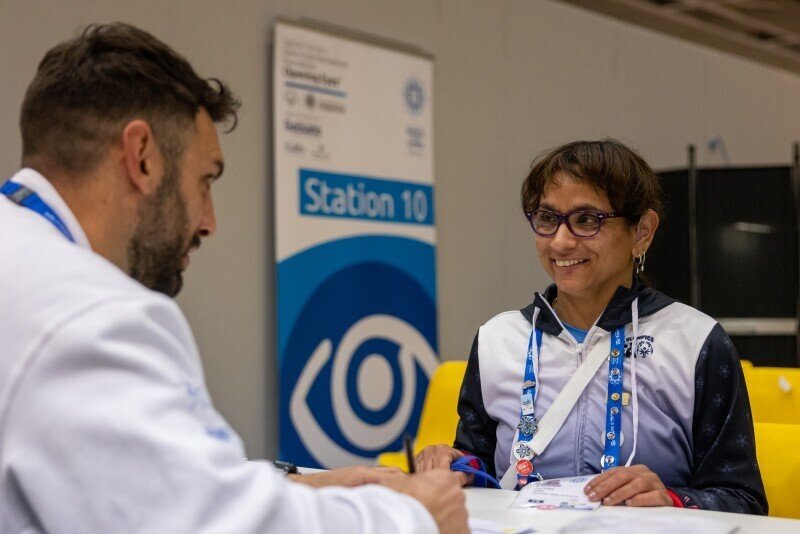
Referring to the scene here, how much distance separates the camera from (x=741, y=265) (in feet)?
24.5

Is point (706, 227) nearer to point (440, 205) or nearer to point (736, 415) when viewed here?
point (440, 205)

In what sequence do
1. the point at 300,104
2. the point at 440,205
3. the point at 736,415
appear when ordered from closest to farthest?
the point at 736,415 < the point at 300,104 < the point at 440,205

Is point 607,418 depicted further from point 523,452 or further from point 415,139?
point 415,139

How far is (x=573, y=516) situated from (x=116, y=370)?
1.04 metres

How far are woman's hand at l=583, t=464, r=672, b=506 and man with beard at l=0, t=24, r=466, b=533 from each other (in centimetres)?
68

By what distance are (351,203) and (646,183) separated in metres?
3.40

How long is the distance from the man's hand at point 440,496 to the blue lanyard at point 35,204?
0.56 meters

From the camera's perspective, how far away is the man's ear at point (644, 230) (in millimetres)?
2561

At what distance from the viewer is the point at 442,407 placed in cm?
399

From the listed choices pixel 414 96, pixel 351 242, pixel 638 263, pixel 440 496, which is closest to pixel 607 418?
pixel 638 263

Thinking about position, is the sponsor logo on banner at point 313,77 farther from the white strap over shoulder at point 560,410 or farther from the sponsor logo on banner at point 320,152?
the white strap over shoulder at point 560,410

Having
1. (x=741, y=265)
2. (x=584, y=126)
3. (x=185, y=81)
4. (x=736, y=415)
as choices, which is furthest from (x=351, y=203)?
(x=185, y=81)

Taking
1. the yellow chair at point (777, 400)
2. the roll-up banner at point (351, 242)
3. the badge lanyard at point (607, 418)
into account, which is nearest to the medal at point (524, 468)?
the badge lanyard at point (607, 418)

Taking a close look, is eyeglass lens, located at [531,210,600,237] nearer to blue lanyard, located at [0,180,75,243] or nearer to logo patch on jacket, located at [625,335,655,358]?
logo patch on jacket, located at [625,335,655,358]
